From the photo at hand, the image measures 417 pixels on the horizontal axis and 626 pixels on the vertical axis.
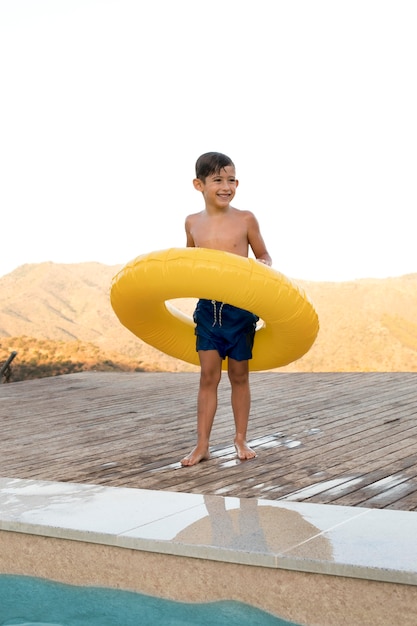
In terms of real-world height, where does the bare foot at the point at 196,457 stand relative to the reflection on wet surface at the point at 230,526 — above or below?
above

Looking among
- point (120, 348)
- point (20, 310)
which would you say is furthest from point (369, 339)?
point (20, 310)

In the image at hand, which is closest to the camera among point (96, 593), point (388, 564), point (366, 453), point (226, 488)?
point (388, 564)

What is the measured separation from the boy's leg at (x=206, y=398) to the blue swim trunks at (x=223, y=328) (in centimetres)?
4

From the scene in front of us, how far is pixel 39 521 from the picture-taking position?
110 inches

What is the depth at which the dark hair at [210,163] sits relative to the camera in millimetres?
3666

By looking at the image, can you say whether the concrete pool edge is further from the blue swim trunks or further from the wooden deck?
the blue swim trunks

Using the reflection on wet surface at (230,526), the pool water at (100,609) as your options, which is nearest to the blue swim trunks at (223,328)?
the reflection on wet surface at (230,526)

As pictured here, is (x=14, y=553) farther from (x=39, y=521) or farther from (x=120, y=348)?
(x=120, y=348)

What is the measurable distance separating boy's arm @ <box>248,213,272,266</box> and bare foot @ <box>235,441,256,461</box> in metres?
0.82

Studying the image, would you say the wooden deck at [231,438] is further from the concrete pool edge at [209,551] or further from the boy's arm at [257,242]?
the boy's arm at [257,242]

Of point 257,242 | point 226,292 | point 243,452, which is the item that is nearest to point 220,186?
point 257,242

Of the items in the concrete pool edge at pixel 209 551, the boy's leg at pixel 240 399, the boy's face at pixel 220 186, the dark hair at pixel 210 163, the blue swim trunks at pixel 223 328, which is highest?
the dark hair at pixel 210 163

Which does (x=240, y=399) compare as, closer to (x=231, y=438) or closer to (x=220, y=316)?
(x=220, y=316)

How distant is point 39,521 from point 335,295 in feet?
76.5
